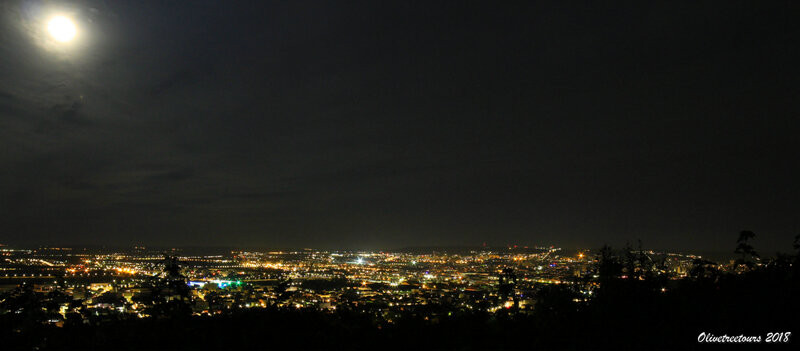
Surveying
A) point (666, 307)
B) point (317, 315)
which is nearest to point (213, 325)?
point (317, 315)

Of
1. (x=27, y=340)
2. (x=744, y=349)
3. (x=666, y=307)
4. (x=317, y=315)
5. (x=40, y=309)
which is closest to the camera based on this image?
(x=744, y=349)

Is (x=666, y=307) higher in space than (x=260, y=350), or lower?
higher

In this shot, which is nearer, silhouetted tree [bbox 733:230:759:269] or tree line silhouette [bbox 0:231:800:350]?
tree line silhouette [bbox 0:231:800:350]

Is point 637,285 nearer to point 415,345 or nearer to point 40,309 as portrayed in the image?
point 415,345

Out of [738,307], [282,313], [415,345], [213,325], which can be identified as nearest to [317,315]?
[282,313]

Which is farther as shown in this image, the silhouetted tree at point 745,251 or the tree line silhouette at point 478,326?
the silhouetted tree at point 745,251

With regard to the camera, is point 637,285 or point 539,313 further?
point 637,285

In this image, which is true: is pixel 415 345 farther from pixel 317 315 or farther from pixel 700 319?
pixel 700 319

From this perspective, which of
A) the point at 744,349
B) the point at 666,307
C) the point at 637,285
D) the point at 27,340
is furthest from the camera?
the point at 637,285

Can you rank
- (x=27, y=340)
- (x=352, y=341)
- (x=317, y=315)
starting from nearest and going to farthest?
(x=352, y=341) < (x=27, y=340) < (x=317, y=315)
